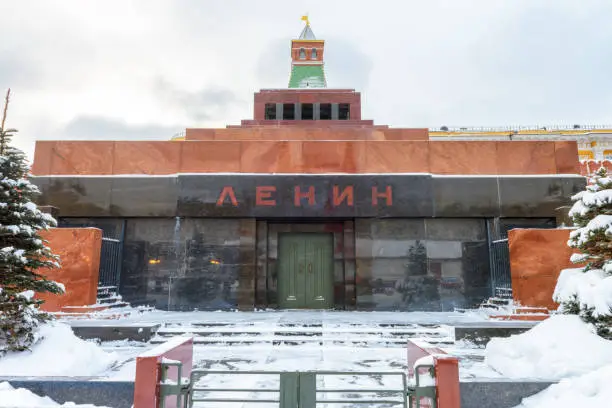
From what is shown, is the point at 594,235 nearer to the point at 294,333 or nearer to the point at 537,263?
the point at 537,263

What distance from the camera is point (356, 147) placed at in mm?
14430

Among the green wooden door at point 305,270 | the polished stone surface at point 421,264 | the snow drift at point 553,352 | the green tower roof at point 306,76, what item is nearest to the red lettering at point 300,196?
the green wooden door at point 305,270

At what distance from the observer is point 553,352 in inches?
275

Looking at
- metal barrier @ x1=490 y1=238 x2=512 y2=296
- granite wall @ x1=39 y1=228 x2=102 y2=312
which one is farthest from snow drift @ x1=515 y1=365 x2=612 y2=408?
granite wall @ x1=39 y1=228 x2=102 y2=312

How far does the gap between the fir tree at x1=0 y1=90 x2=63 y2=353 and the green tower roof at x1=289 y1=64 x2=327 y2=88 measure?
1987 cm

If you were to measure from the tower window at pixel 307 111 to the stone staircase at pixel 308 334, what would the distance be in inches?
545

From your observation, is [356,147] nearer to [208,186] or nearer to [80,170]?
[208,186]

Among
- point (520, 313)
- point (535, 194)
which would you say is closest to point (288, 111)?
point (535, 194)

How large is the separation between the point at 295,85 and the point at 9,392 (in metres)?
23.6

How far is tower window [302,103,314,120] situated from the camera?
22062mm

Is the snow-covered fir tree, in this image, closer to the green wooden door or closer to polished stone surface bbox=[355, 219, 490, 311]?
polished stone surface bbox=[355, 219, 490, 311]

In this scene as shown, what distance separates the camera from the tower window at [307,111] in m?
22.1

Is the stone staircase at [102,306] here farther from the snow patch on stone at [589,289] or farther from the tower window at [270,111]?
the tower window at [270,111]

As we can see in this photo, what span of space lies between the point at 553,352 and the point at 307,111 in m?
17.3
